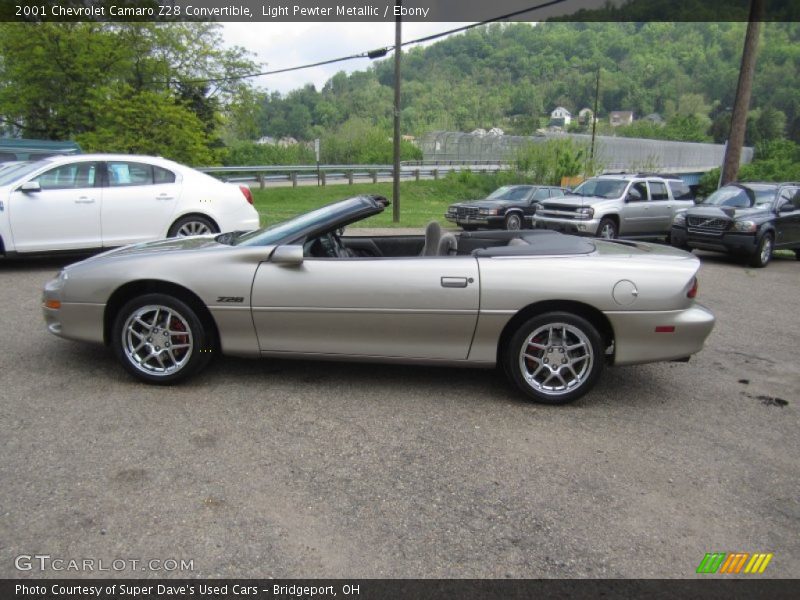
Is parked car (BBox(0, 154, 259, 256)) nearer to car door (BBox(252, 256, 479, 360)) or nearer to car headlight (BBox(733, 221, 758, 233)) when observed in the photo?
car door (BBox(252, 256, 479, 360))

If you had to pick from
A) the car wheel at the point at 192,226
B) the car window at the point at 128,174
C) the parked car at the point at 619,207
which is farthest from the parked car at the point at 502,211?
the car window at the point at 128,174

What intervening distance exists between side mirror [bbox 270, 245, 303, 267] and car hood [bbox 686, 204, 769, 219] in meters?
10.2

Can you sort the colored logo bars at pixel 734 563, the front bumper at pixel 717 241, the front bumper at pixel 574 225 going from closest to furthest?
1. the colored logo bars at pixel 734 563
2. the front bumper at pixel 717 241
3. the front bumper at pixel 574 225

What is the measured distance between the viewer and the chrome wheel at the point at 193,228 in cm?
838

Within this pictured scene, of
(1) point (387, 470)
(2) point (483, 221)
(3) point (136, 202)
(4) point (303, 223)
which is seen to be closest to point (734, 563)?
(1) point (387, 470)

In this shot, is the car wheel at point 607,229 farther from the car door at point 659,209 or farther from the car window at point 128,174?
the car window at point 128,174

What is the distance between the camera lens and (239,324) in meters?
4.07

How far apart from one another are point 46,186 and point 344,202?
5.16 m

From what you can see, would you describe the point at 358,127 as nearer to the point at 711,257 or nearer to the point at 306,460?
the point at 711,257

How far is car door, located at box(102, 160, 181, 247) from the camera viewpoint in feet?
26.1

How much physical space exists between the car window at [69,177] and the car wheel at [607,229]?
10.3 m

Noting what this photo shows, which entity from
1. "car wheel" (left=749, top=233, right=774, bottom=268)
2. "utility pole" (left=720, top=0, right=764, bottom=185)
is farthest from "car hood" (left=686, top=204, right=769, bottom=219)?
"utility pole" (left=720, top=0, right=764, bottom=185)

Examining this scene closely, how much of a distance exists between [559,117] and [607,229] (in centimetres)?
10798
